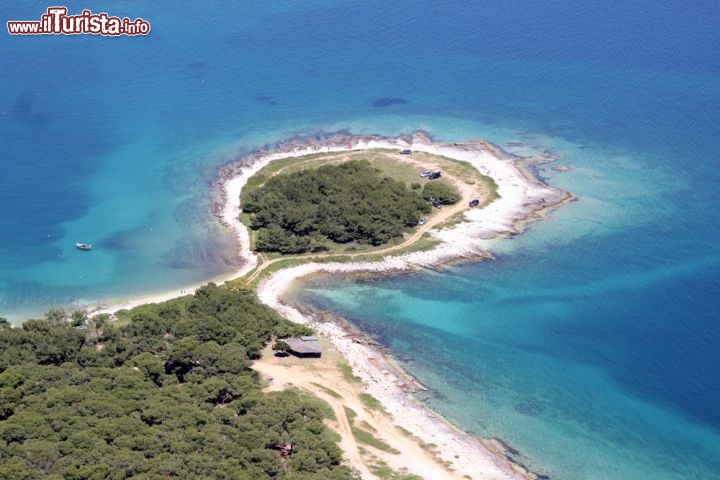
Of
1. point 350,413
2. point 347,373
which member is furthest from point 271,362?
point 350,413

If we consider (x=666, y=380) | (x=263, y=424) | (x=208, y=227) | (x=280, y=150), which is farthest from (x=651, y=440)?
(x=280, y=150)

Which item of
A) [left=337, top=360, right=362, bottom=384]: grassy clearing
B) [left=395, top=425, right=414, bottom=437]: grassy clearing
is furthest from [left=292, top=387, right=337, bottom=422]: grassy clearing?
[left=395, top=425, right=414, bottom=437]: grassy clearing

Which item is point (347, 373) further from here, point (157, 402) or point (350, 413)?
point (157, 402)

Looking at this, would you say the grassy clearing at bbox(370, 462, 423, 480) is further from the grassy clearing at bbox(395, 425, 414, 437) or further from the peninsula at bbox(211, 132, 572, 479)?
the grassy clearing at bbox(395, 425, 414, 437)

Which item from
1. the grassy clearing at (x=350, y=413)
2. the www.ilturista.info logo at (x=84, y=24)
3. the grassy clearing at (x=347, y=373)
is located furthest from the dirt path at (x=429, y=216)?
the www.ilturista.info logo at (x=84, y=24)

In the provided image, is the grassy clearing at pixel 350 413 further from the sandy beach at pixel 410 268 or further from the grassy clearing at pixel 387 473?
the grassy clearing at pixel 387 473

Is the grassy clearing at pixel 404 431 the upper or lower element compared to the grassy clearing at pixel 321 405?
lower
